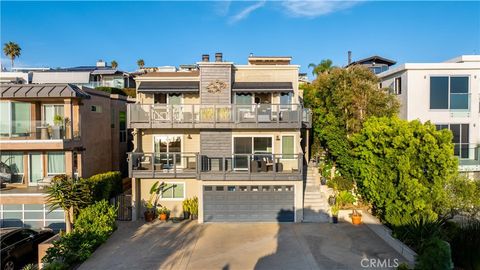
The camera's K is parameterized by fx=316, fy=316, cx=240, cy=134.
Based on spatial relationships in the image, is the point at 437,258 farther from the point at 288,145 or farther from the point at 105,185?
the point at 105,185

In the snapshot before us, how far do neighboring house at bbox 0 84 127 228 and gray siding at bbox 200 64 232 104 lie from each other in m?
7.15

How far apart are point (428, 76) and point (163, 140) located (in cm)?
1876

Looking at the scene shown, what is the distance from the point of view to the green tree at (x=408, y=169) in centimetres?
1480

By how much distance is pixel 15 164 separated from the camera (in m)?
19.8

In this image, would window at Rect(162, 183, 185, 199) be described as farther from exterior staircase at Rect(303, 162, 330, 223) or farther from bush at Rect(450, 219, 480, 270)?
bush at Rect(450, 219, 480, 270)

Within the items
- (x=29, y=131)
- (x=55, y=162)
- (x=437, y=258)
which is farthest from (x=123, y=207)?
(x=437, y=258)

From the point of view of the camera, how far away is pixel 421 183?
15.3 meters

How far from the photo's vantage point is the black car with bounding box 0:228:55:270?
43.7ft

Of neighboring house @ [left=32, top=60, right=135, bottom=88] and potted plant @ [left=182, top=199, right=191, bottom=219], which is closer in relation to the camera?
potted plant @ [left=182, top=199, right=191, bottom=219]

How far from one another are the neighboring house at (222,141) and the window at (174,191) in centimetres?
6

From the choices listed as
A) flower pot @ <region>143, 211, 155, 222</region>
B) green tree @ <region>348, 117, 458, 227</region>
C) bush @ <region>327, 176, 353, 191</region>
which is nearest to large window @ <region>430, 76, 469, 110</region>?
green tree @ <region>348, 117, 458, 227</region>

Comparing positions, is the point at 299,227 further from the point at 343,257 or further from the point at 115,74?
the point at 115,74

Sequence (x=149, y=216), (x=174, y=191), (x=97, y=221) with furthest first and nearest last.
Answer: (x=174, y=191), (x=149, y=216), (x=97, y=221)

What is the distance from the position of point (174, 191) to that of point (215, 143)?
13.3 feet
